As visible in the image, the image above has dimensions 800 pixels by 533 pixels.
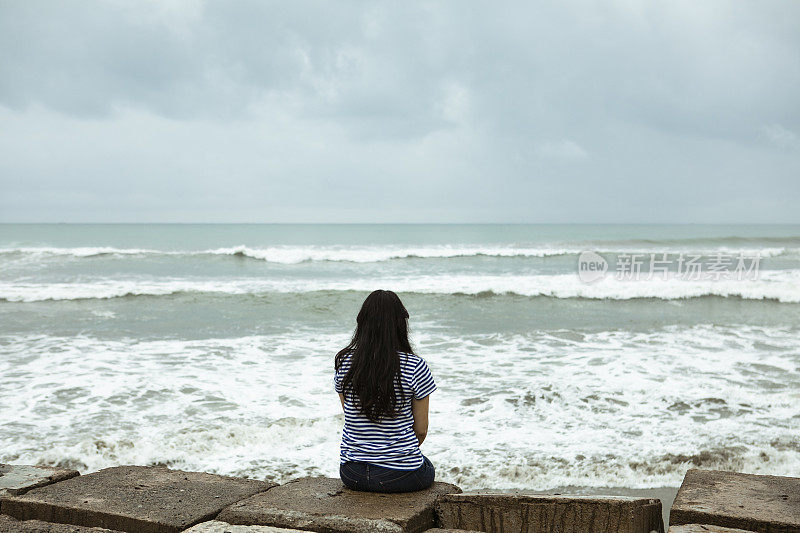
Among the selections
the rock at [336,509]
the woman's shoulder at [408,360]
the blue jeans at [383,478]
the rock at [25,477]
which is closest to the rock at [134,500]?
the rock at [25,477]

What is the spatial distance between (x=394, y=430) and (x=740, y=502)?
5.35 feet

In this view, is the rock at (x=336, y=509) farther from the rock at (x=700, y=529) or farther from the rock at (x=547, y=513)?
the rock at (x=700, y=529)

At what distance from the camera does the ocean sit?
511 centimetres

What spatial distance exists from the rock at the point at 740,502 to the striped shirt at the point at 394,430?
1.26 metres

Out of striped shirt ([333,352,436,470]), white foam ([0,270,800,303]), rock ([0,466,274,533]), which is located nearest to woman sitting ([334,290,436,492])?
striped shirt ([333,352,436,470])

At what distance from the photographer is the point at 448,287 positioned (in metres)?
18.6

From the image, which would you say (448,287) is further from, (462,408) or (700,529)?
(700,529)

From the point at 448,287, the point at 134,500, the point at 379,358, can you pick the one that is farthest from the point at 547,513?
A: the point at 448,287

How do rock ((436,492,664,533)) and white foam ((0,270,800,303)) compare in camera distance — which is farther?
white foam ((0,270,800,303))

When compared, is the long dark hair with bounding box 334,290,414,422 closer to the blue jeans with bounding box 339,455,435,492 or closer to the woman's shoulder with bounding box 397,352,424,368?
the woman's shoulder with bounding box 397,352,424,368

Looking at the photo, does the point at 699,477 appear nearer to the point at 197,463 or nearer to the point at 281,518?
the point at 281,518

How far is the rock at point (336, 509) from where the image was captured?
2746 millimetres

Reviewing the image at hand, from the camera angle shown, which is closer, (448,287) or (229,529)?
(229,529)

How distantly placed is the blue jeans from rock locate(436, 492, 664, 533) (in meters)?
0.20
